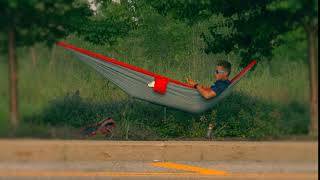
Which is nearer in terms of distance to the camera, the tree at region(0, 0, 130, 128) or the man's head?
the tree at region(0, 0, 130, 128)

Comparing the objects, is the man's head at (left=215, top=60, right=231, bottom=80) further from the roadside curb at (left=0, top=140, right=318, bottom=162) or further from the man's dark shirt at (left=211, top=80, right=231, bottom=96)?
the roadside curb at (left=0, top=140, right=318, bottom=162)

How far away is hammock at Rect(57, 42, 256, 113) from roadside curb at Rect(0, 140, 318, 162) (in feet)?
1.75

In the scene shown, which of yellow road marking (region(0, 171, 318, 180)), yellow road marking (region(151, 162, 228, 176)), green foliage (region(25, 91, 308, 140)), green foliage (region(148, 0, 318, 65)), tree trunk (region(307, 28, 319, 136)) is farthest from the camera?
green foliage (region(25, 91, 308, 140))

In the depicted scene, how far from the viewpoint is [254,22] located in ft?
18.9

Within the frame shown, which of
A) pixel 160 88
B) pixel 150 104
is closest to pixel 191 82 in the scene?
pixel 160 88

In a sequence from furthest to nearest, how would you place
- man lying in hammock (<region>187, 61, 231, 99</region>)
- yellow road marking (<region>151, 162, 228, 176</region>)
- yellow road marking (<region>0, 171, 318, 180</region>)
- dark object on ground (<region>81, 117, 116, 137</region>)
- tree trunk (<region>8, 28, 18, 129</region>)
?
man lying in hammock (<region>187, 61, 231, 99</region>) → yellow road marking (<region>151, 162, 228, 176</region>) → dark object on ground (<region>81, 117, 116, 137</region>) → tree trunk (<region>8, 28, 18, 129</region>) → yellow road marking (<region>0, 171, 318, 180</region>)

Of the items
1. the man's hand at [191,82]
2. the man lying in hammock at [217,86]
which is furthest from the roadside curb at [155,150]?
the man's hand at [191,82]

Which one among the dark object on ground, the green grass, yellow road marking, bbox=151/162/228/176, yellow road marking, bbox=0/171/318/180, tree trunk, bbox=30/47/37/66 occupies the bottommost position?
yellow road marking, bbox=151/162/228/176

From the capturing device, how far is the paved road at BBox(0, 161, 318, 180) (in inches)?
152

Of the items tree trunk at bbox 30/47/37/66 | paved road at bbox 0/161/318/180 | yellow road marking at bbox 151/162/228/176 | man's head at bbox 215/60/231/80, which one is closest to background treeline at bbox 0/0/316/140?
tree trunk at bbox 30/47/37/66

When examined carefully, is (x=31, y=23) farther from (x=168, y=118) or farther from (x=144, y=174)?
(x=168, y=118)

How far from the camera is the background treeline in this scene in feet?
12.3

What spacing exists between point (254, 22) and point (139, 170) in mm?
2231

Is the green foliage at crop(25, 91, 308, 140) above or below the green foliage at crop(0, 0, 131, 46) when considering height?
below
